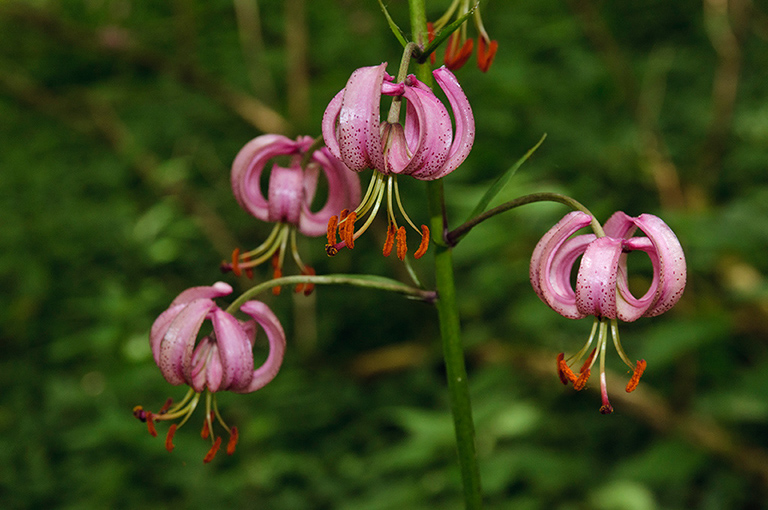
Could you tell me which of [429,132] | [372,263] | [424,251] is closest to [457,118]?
[429,132]

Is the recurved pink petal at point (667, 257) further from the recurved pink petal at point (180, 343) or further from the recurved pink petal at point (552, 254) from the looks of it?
the recurved pink petal at point (180, 343)

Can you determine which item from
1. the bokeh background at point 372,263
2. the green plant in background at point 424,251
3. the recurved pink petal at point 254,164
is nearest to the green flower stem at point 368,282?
the green plant in background at point 424,251

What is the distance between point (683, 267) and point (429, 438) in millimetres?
1264

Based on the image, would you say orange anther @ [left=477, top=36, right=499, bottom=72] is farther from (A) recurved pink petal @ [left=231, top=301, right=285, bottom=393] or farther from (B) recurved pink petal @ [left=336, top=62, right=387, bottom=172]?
(A) recurved pink petal @ [left=231, top=301, right=285, bottom=393]

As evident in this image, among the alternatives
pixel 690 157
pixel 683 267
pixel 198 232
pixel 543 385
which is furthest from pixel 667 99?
pixel 683 267

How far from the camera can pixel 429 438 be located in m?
1.82

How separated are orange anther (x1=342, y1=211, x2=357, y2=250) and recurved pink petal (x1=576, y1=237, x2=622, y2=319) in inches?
9.4

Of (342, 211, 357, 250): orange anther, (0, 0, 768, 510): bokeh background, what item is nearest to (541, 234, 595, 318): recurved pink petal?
(342, 211, 357, 250): orange anther

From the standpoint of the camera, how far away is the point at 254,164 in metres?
0.94

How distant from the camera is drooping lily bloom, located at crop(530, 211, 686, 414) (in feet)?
2.19

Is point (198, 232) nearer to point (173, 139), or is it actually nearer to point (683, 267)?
point (173, 139)

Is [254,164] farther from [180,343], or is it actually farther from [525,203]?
[525,203]

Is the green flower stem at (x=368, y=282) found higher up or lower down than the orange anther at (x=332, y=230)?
lower down

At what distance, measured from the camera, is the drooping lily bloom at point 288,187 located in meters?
0.92
